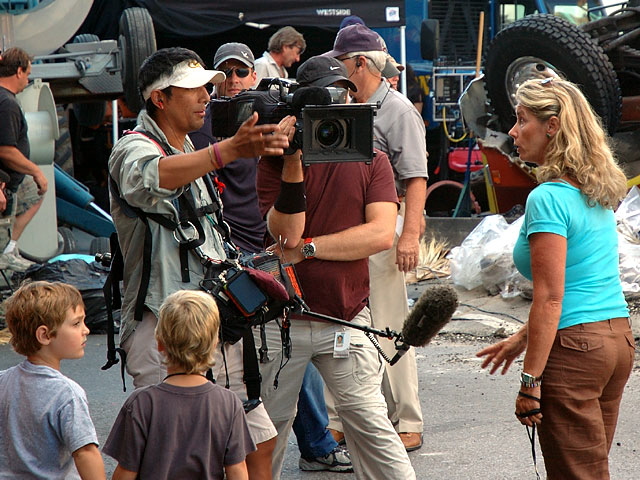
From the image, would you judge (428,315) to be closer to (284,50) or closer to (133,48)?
(284,50)

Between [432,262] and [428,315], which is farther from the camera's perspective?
[432,262]

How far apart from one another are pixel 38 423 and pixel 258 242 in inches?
90.9

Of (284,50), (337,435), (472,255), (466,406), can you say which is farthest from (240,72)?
(284,50)

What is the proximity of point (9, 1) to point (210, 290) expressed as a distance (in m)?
7.04

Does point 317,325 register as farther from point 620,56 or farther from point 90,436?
point 620,56

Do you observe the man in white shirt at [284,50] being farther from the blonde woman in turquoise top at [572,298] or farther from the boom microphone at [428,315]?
the blonde woman in turquoise top at [572,298]

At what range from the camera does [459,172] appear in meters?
13.7

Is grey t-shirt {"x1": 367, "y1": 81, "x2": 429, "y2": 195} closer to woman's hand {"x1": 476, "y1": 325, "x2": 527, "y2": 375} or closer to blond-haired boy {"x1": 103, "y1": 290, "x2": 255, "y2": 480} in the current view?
woman's hand {"x1": 476, "y1": 325, "x2": 527, "y2": 375}

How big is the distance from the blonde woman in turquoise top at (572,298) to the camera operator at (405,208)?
1.72 m

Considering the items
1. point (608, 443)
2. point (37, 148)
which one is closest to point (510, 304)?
point (37, 148)

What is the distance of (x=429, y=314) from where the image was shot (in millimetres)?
3637

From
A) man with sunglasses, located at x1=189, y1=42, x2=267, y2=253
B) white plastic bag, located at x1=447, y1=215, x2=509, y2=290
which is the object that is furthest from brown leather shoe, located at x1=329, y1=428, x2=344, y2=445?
white plastic bag, located at x1=447, y1=215, x2=509, y2=290

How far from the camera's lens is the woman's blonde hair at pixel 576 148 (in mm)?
3201

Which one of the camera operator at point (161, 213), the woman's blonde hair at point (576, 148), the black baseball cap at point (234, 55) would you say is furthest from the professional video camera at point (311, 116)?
the black baseball cap at point (234, 55)
